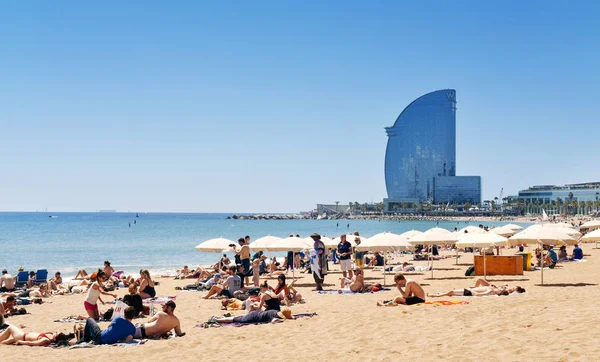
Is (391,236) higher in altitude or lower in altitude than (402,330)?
higher

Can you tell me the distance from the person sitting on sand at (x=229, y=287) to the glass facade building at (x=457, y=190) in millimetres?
175341

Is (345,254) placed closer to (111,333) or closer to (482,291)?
(482,291)

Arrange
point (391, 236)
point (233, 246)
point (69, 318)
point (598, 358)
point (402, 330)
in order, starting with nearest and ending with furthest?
point (598, 358) < point (402, 330) < point (69, 318) < point (391, 236) < point (233, 246)

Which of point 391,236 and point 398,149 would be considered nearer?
point 391,236

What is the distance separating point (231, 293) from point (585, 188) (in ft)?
571

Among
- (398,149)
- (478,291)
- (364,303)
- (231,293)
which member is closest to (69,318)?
(231,293)

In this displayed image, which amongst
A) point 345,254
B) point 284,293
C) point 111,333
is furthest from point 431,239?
point 111,333

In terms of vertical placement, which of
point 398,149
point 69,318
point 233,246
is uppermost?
point 398,149

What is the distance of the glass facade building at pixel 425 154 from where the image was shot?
179 metres

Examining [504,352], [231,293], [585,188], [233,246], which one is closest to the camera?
[504,352]

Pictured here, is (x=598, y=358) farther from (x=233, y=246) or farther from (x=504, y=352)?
(x=233, y=246)

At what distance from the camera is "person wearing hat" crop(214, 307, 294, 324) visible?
1012 centimetres

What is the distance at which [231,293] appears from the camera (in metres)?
13.6

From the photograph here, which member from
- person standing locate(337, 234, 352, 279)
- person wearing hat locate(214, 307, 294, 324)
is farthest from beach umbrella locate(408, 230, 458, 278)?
person wearing hat locate(214, 307, 294, 324)
